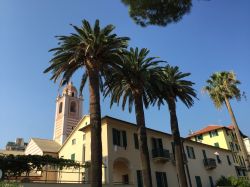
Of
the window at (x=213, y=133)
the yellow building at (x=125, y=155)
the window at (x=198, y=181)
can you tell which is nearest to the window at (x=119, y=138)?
the yellow building at (x=125, y=155)

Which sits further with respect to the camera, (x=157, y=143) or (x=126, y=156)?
(x=157, y=143)

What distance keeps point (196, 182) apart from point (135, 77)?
21.2 m

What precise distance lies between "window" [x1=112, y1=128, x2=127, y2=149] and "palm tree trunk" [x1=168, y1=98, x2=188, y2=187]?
19.2 feet

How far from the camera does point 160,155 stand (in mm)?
32625

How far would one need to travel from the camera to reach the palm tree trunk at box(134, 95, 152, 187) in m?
22.3

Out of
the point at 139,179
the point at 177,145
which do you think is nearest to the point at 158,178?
the point at 139,179

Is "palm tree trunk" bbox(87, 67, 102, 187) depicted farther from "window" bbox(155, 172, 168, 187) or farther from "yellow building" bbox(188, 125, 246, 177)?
"yellow building" bbox(188, 125, 246, 177)

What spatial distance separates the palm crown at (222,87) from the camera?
35.3 m

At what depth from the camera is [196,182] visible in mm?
37750

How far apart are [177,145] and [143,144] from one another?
17.3 feet

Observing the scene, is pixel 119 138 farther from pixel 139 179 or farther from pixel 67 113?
pixel 67 113

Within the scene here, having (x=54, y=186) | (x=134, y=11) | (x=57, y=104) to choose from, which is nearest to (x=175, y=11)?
(x=134, y=11)

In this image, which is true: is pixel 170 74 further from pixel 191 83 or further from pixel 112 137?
pixel 112 137

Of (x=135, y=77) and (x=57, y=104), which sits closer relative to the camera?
Answer: (x=135, y=77)
